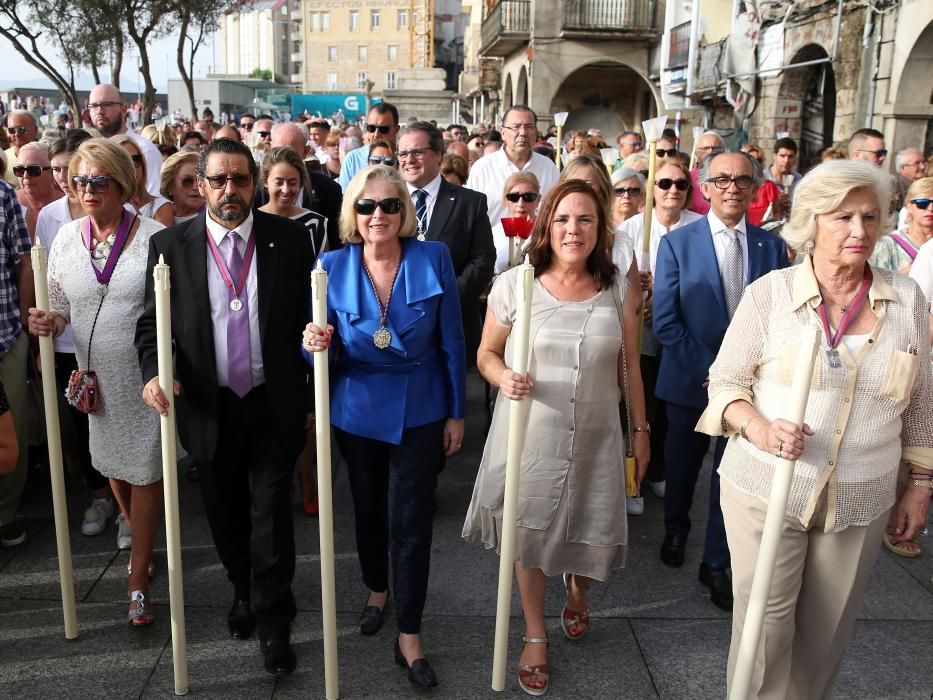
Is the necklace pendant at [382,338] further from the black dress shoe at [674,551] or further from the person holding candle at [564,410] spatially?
the black dress shoe at [674,551]

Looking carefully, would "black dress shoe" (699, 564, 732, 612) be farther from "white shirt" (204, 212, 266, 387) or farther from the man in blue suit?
"white shirt" (204, 212, 266, 387)

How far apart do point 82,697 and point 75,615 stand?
470 millimetres

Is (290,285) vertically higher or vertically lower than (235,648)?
higher

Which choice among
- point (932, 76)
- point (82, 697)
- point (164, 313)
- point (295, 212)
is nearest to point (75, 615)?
point (82, 697)

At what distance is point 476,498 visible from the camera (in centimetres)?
339

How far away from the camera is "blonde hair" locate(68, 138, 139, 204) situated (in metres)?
3.53

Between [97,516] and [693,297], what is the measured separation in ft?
10.9

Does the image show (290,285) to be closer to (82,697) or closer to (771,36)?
(82,697)

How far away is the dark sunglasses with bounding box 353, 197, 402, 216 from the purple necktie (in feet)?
1.66

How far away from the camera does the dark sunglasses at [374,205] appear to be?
3.18m

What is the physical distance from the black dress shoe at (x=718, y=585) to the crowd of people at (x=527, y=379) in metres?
0.01

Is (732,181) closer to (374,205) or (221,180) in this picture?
(374,205)

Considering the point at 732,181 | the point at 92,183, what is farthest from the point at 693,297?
the point at 92,183

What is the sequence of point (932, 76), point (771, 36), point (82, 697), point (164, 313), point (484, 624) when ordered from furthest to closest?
1. point (771, 36)
2. point (932, 76)
3. point (484, 624)
4. point (82, 697)
5. point (164, 313)
